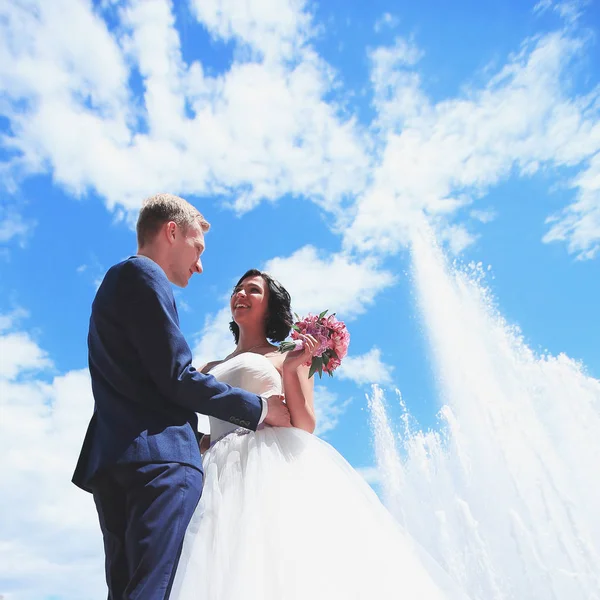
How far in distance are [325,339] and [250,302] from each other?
48.5 inches

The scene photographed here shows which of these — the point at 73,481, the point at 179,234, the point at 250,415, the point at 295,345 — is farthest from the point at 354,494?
the point at 179,234

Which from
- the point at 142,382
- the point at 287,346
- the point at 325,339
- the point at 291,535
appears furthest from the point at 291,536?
the point at 287,346

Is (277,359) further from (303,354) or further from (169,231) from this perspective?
(169,231)

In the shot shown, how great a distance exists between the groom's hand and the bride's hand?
1.00 feet

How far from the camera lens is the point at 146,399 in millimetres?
2906

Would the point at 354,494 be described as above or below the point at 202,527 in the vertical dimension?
above

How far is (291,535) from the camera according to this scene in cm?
314

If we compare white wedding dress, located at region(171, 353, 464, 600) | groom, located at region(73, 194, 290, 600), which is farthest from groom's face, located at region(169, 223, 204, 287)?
white wedding dress, located at region(171, 353, 464, 600)

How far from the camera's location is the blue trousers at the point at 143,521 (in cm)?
250

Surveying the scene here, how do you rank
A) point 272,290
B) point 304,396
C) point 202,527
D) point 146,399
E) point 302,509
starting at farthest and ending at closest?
point 272,290 < point 304,396 < point 302,509 < point 202,527 < point 146,399

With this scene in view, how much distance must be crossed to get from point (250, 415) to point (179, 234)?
4.02 ft

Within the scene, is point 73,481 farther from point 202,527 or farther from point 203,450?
point 203,450

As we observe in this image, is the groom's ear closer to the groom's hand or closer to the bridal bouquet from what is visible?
the groom's hand

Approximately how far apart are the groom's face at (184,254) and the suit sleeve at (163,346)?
38 centimetres
